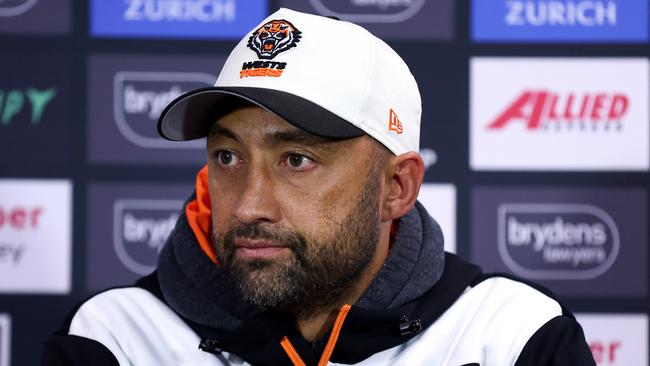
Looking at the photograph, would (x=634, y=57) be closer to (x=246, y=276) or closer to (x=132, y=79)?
(x=132, y=79)

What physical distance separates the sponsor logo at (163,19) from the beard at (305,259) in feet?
3.20

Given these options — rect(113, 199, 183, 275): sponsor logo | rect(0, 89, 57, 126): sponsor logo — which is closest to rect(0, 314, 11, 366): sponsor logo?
rect(113, 199, 183, 275): sponsor logo

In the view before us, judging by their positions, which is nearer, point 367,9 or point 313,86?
point 313,86

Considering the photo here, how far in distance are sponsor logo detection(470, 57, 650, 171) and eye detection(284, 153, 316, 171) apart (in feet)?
3.32

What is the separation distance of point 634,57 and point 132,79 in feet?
3.62

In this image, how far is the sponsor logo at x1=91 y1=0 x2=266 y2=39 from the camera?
2014mm

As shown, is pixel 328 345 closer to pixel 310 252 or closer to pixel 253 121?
pixel 310 252

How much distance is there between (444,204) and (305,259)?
984mm

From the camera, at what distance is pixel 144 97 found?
2010mm

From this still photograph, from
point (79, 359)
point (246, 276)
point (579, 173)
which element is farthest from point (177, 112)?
point (579, 173)

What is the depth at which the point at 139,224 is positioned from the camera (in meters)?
2.01

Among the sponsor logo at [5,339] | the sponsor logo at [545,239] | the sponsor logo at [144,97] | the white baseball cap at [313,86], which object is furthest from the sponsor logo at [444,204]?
the sponsor logo at [5,339]

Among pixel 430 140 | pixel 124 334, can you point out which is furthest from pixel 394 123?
pixel 430 140

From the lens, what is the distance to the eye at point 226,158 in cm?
110
